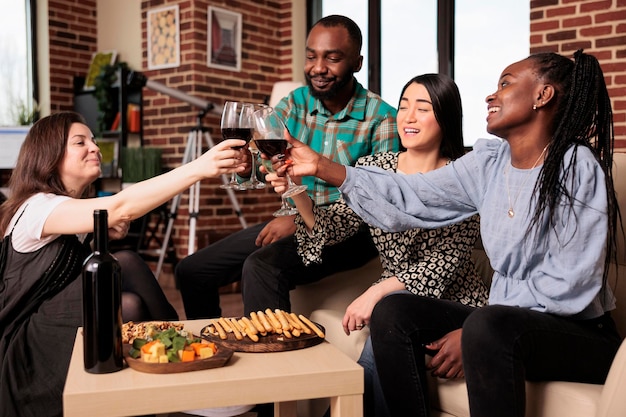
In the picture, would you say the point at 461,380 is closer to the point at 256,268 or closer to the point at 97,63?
the point at 256,268

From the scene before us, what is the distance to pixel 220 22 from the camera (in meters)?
5.20

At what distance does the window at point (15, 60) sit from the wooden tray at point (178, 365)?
489 centimetres

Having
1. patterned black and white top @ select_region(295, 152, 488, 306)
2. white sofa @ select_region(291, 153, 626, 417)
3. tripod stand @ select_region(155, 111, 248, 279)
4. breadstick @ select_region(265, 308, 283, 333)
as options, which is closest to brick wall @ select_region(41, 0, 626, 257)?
tripod stand @ select_region(155, 111, 248, 279)

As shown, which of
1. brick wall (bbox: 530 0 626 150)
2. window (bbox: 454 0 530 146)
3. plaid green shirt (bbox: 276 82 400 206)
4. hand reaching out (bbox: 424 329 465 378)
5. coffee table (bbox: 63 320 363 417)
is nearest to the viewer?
coffee table (bbox: 63 320 363 417)

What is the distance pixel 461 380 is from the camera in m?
1.64

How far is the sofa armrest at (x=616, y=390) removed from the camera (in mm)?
1283

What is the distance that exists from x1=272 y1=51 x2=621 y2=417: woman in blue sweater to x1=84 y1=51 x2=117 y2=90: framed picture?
438cm

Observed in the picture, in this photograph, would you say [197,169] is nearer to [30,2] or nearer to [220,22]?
[220,22]

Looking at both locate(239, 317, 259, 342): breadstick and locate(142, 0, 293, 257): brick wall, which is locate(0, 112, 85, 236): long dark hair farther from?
locate(142, 0, 293, 257): brick wall

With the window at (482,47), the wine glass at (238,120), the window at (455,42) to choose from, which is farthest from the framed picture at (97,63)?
the wine glass at (238,120)

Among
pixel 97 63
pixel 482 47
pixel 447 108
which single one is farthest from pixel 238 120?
pixel 97 63

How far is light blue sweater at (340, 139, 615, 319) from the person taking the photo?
1459 mm

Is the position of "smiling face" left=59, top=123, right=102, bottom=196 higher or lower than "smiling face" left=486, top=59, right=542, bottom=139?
lower

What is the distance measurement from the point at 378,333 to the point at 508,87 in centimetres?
66
